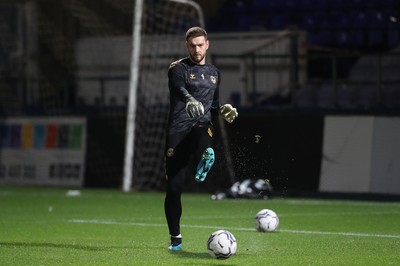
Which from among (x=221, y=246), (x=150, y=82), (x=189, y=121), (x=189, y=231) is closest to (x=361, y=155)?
(x=150, y=82)

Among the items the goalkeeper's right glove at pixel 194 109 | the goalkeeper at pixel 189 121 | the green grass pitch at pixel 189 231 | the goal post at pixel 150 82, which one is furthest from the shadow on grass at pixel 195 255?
the goal post at pixel 150 82

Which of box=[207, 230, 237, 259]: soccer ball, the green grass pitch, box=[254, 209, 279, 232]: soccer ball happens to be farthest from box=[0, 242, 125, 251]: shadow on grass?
box=[254, 209, 279, 232]: soccer ball

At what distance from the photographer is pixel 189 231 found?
446 inches

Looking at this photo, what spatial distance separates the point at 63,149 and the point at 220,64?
3812 mm

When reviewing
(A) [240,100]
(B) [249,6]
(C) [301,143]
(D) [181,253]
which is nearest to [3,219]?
(D) [181,253]

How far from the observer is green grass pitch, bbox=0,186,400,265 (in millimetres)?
8531

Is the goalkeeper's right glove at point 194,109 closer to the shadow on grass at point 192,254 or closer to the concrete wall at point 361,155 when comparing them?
the shadow on grass at point 192,254

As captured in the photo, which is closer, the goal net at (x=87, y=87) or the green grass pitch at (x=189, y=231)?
the green grass pitch at (x=189, y=231)

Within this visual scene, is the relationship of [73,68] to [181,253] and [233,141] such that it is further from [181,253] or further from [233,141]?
[181,253]

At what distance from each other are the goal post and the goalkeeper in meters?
9.63

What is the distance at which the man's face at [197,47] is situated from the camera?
9148 mm

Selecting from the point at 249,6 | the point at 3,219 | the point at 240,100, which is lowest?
the point at 3,219

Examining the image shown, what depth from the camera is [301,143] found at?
59.7ft

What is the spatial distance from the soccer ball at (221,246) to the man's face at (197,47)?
182 centimetres
